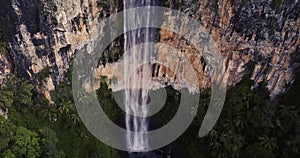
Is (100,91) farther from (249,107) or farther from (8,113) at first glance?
(249,107)

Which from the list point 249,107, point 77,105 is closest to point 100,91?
point 77,105

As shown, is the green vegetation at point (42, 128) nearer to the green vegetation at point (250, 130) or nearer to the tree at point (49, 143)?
the tree at point (49, 143)

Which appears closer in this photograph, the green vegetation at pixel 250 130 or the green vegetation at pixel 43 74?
the green vegetation at pixel 250 130

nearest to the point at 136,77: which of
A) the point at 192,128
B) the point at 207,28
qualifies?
the point at 192,128

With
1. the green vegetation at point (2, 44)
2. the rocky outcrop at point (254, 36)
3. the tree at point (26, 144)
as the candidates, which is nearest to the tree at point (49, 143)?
the tree at point (26, 144)

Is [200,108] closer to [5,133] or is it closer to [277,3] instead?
[277,3]

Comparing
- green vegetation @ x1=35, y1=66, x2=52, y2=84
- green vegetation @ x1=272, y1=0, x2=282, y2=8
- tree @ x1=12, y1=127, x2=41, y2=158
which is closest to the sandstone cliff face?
green vegetation @ x1=272, y1=0, x2=282, y2=8
